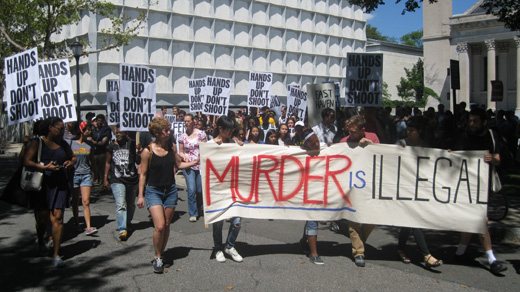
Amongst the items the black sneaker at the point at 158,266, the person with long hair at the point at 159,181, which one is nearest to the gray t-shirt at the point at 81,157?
the person with long hair at the point at 159,181

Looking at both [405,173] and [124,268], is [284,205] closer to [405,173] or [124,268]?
[405,173]

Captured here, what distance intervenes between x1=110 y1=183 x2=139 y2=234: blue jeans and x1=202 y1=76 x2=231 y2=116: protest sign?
7.51m

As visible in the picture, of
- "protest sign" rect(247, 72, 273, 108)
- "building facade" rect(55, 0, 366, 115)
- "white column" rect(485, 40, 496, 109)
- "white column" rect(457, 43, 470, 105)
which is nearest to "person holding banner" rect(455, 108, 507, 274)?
"protest sign" rect(247, 72, 273, 108)

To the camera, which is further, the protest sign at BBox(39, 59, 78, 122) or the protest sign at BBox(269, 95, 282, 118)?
the protest sign at BBox(269, 95, 282, 118)

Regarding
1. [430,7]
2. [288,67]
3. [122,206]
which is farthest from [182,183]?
[430,7]

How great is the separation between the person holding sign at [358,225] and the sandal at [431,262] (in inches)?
29.1

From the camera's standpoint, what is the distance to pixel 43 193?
641cm

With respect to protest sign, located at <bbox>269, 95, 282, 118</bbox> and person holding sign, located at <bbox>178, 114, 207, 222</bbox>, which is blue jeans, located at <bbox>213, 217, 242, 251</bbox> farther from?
protest sign, located at <bbox>269, 95, 282, 118</bbox>

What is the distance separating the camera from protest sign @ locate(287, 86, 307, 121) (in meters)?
15.6

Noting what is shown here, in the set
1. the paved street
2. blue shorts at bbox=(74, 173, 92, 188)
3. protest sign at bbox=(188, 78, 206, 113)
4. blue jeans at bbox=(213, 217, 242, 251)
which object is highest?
protest sign at bbox=(188, 78, 206, 113)

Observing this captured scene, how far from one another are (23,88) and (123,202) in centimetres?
238

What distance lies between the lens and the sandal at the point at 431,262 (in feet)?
19.7

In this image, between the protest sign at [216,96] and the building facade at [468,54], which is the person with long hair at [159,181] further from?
the building facade at [468,54]

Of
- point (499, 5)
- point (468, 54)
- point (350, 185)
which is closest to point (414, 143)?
point (350, 185)
